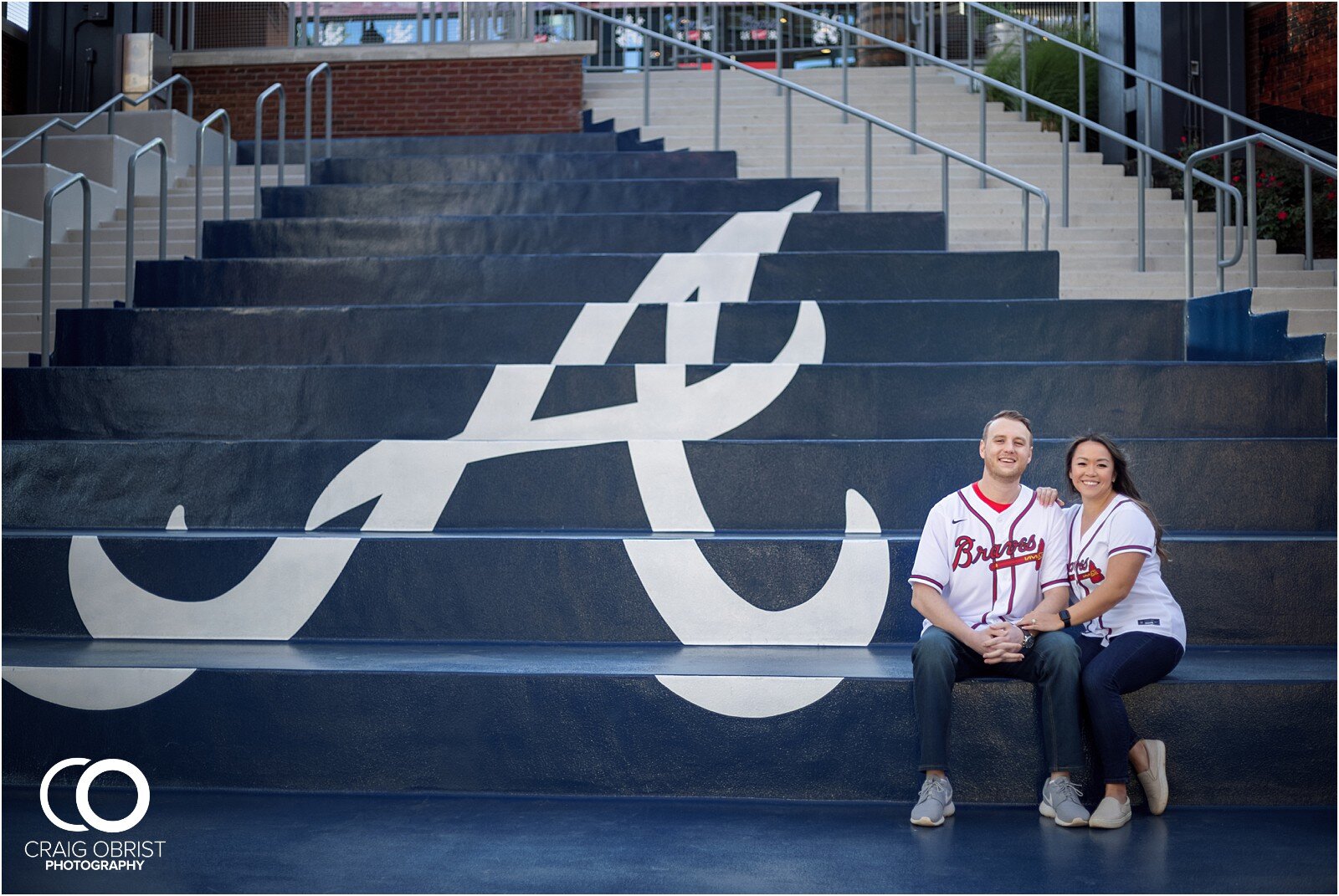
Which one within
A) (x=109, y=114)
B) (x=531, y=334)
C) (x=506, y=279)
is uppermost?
(x=109, y=114)

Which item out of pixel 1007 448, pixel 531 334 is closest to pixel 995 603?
pixel 1007 448

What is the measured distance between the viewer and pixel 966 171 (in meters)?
7.03

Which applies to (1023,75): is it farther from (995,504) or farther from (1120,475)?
(995,504)

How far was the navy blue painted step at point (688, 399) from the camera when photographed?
3977 mm

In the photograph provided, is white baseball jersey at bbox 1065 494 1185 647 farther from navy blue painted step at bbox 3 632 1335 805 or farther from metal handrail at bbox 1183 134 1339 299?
metal handrail at bbox 1183 134 1339 299

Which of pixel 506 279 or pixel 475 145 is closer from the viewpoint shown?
pixel 506 279

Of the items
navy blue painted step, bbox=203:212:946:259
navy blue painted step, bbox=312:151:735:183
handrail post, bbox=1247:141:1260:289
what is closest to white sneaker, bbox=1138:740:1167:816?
handrail post, bbox=1247:141:1260:289


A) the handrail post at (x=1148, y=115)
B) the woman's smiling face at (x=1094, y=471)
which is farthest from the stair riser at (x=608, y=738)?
the handrail post at (x=1148, y=115)

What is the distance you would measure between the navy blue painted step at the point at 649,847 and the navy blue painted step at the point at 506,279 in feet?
7.98

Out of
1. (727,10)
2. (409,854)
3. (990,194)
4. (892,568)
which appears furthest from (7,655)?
(727,10)

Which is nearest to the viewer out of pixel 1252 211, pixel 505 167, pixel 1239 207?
pixel 1252 211

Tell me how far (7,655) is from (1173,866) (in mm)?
2882

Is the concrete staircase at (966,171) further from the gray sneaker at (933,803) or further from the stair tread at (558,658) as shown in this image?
the gray sneaker at (933,803)

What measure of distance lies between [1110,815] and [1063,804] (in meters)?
0.10
